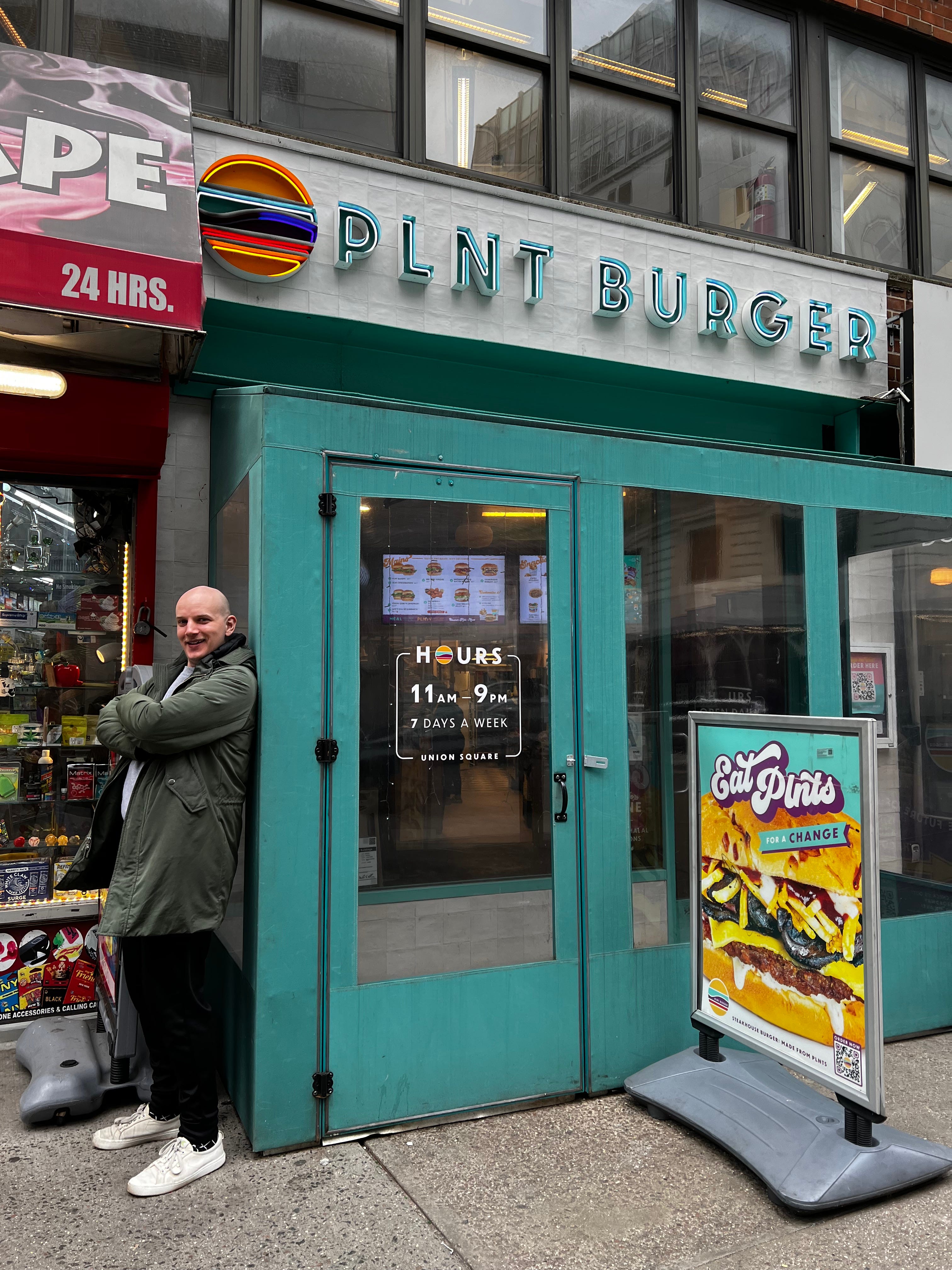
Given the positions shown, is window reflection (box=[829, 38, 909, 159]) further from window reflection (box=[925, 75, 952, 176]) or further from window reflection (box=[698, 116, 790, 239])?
window reflection (box=[698, 116, 790, 239])

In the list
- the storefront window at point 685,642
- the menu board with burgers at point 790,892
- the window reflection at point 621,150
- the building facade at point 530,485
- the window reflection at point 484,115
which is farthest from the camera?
the window reflection at point 621,150

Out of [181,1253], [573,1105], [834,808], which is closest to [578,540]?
[834,808]

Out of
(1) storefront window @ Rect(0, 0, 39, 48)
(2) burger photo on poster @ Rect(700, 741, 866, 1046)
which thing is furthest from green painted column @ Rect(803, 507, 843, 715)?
(1) storefront window @ Rect(0, 0, 39, 48)

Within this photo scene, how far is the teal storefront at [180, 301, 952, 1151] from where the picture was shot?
12.4ft

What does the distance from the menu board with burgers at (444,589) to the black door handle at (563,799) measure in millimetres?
753

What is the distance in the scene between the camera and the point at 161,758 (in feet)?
11.7

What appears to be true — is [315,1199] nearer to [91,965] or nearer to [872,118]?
[91,965]

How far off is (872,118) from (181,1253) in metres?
8.86

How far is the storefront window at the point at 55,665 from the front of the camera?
5.11 meters

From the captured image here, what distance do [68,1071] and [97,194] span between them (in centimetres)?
392

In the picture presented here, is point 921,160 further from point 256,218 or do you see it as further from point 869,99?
point 256,218

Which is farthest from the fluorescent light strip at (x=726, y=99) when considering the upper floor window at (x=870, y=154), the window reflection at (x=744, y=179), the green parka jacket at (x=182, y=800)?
the green parka jacket at (x=182, y=800)

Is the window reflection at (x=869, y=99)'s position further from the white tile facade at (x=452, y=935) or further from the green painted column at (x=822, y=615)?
the white tile facade at (x=452, y=935)

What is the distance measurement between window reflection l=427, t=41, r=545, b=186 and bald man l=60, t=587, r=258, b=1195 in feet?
13.2
